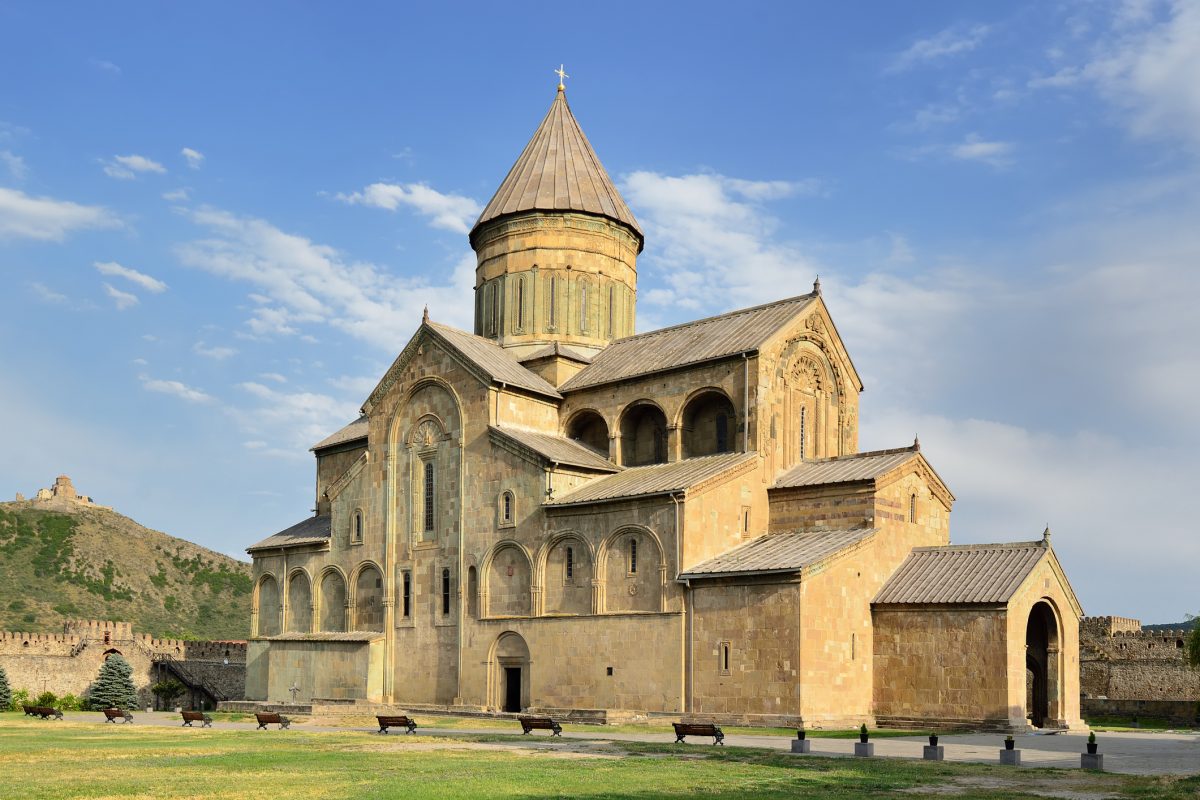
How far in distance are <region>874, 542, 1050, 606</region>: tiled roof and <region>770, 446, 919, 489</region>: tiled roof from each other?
2575 mm

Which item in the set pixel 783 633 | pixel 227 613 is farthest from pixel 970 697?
pixel 227 613

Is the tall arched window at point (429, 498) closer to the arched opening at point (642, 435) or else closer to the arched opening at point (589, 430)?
the arched opening at point (589, 430)

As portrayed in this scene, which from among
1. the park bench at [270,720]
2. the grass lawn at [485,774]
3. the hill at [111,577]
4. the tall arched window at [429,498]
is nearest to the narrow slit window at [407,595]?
the tall arched window at [429,498]

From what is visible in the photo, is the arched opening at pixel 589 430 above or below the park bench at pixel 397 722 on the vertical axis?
above

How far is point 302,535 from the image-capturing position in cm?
4172

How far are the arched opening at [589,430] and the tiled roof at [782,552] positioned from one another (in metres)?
7.15

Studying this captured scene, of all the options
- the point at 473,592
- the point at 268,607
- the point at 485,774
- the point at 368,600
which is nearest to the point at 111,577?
the point at 268,607

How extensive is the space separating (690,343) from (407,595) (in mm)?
11651

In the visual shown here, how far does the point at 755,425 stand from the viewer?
32.8m

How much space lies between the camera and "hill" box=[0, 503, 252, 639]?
2751 inches

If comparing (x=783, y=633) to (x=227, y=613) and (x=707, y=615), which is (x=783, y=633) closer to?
(x=707, y=615)

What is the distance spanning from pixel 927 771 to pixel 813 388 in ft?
63.0

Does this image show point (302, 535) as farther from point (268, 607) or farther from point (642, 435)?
point (642, 435)

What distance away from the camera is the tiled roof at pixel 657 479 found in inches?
1221
